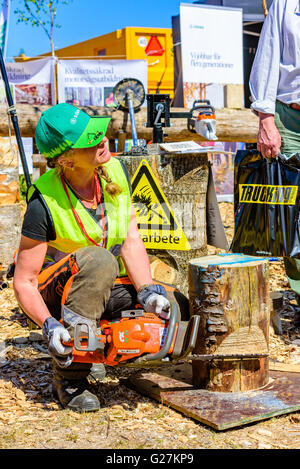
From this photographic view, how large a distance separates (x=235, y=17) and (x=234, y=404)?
701 cm

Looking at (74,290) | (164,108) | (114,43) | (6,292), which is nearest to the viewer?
(74,290)

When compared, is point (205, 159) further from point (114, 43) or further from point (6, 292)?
point (114, 43)

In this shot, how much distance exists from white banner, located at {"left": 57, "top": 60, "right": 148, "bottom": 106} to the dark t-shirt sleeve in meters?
6.01

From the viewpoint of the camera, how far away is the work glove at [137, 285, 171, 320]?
2.51 meters

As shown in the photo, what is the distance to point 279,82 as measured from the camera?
3.74 metres

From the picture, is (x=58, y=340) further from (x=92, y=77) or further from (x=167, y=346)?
(x=92, y=77)

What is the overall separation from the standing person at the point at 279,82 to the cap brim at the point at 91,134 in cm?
149

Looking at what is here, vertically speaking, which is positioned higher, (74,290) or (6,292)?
(74,290)

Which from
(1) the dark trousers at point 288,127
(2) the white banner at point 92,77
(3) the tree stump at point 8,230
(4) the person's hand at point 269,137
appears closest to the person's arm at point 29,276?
(4) the person's hand at point 269,137

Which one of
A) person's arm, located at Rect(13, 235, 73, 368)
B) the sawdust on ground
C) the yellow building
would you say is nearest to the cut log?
the sawdust on ground

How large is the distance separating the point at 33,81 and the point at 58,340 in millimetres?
6772

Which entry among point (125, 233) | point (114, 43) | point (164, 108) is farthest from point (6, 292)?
point (114, 43)

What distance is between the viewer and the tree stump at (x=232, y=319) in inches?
102

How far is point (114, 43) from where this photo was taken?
447 inches
